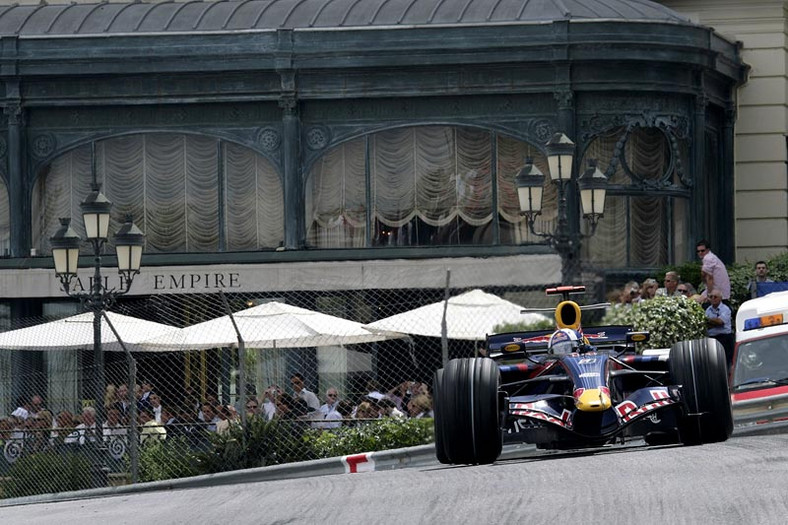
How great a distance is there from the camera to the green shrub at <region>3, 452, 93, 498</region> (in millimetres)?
17375

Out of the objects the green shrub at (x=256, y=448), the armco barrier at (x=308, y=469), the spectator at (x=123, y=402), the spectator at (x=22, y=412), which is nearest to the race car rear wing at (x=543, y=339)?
the armco barrier at (x=308, y=469)

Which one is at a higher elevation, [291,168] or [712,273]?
[291,168]

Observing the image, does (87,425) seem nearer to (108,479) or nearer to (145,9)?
(108,479)

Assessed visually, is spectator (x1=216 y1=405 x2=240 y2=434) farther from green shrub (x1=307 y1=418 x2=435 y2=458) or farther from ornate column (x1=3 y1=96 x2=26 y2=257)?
ornate column (x1=3 y1=96 x2=26 y2=257)

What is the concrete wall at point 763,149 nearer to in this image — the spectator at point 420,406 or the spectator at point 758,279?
the spectator at point 758,279

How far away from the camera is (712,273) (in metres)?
22.3

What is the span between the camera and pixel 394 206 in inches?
1159

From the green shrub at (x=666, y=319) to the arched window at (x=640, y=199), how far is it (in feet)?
29.0

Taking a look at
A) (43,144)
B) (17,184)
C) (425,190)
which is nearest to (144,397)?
(425,190)

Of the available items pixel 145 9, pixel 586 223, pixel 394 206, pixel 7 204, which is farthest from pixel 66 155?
pixel 586 223

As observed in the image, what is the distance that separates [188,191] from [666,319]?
12096 millimetres

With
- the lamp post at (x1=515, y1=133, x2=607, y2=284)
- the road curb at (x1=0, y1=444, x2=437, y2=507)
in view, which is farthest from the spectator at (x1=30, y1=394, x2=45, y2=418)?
the lamp post at (x1=515, y1=133, x2=607, y2=284)

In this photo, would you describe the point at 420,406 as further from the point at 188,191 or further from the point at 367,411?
the point at 188,191

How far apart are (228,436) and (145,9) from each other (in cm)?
1627
